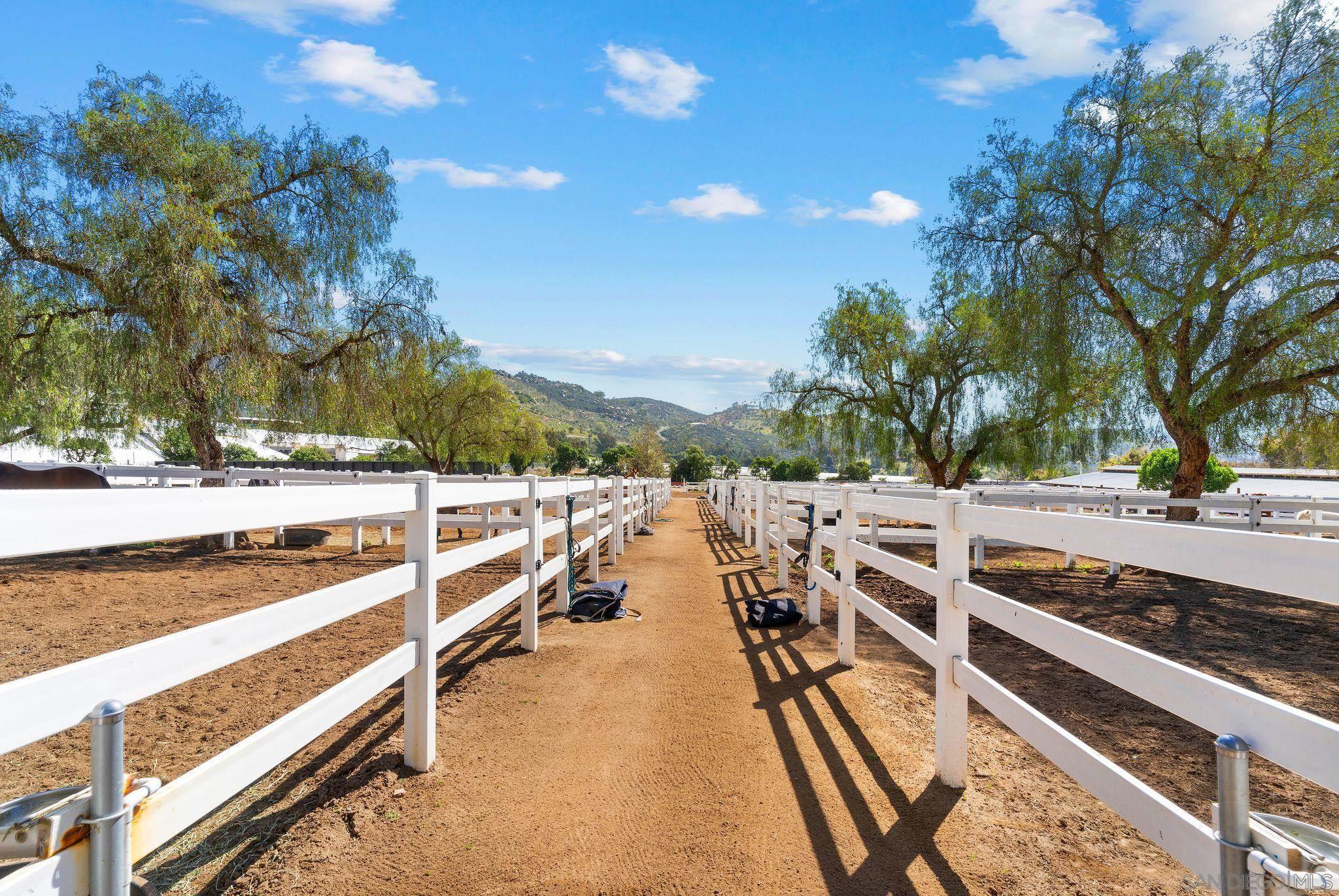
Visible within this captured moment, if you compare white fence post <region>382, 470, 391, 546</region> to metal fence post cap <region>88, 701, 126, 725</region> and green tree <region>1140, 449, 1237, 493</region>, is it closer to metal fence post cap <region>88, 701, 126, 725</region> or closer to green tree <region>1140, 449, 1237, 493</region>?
metal fence post cap <region>88, 701, 126, 725</region>

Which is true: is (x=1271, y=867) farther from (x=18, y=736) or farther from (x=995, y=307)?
(x=995, y=307)

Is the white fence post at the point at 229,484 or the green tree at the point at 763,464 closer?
the white fence post at the point at 229,484

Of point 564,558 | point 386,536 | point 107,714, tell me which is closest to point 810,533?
point 564,558

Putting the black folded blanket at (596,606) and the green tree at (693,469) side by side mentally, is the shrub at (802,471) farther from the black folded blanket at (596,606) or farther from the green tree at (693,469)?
the black folded blanket at (596,606)

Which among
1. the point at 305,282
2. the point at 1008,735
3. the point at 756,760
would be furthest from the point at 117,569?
the point at 1008,735

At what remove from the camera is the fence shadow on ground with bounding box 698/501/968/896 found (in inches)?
86.5

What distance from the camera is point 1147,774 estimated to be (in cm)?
303

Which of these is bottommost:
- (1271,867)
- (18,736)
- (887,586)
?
(887,586)

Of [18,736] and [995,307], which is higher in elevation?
[995,307]

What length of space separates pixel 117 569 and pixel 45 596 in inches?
76.5

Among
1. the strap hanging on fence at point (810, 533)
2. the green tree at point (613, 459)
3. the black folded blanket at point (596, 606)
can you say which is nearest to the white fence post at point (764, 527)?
the strap hanging on fence at point (810, 533)

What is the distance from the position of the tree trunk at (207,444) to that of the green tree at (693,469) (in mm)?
69273

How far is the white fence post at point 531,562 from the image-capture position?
185 inches

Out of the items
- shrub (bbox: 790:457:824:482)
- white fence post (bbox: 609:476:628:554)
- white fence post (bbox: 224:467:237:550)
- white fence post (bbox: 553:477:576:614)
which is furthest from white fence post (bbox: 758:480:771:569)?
shrub (bbox: 790:457:824:482)
